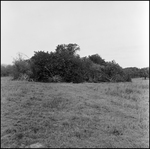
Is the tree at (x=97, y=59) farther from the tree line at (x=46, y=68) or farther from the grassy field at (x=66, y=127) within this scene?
the grassy field at (x=66, y=127)

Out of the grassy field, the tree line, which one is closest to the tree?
the tree line

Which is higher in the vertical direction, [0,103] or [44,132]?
[0,103]

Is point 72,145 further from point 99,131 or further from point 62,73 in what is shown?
point 62,73

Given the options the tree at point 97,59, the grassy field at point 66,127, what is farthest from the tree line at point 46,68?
the tree at point 97,59

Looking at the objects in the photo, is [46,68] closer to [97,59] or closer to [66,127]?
[66,127]

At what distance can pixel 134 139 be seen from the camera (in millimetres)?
3436

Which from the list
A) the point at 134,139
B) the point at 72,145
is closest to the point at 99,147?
the point at 72,145

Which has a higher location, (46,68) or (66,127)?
(46,68)

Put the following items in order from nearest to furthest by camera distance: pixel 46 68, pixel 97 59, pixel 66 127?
pixel 66 127
pixel 46 68
pixel 97 59

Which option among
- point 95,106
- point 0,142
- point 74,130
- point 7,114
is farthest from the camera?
point 95,106

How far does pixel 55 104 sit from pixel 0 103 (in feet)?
6.52

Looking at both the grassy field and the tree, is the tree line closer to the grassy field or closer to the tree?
the grassy field

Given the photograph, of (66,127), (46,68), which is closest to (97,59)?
(46,68)

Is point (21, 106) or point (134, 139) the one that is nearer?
point (134, 139)
